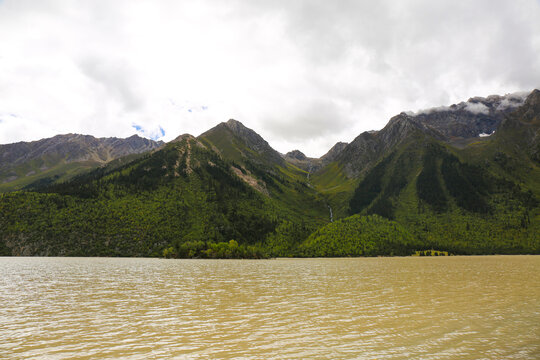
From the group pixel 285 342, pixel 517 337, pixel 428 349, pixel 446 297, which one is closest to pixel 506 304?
pixel 446 297

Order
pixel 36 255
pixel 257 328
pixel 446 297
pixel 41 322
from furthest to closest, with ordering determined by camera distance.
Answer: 1. pixel 36 255
2. pixel 446 297
3. pixel 41 322
4. pixel 257 328

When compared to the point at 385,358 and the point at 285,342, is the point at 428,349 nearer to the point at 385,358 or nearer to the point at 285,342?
the point at 385,358

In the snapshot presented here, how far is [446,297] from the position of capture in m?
35.3

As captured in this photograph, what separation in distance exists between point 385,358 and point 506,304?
23.4 m

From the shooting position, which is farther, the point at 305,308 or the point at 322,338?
the point at 305,308

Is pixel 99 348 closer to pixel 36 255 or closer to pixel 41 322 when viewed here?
pixel 41 322

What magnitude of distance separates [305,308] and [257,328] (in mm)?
9033

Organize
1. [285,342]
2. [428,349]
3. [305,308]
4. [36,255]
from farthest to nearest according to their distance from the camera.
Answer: [36,255] → [305,308] → [285,342] → [428,349]

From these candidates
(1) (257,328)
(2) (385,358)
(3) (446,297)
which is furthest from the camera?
(3) (446,297)

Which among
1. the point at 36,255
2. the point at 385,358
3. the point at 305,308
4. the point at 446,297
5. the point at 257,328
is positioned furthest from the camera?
the point at 36,255

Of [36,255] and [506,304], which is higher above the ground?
[506,304]

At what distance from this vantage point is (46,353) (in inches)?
657

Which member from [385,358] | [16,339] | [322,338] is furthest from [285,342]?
[16,339]

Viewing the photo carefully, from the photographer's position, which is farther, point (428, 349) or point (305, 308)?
point (305, 308)
